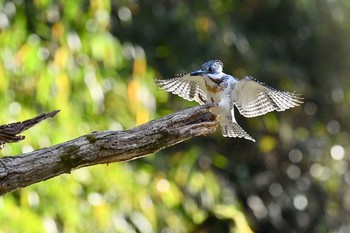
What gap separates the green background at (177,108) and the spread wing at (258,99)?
1637 millimetres

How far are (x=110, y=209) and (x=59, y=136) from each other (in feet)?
2.28

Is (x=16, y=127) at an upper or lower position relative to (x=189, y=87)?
lower

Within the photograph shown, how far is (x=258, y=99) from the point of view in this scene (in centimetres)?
432

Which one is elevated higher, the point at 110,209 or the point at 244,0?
the point at 244,0

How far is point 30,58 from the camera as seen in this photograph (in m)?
5.89

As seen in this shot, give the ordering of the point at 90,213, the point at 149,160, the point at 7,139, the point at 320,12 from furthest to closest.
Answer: the point at 320,12 < the point at 149,160 < the point at 90,213 < the point at 7,139

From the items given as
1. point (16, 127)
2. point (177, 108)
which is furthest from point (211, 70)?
point (177, 108)

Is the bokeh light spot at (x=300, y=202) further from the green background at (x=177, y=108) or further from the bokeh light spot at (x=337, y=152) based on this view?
the bokeh light spot at (x=337, y=152)

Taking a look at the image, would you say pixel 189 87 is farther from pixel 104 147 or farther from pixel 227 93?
pixel 104 147

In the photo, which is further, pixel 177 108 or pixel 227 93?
pixel 177 108

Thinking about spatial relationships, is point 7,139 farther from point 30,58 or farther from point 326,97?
point 326,97

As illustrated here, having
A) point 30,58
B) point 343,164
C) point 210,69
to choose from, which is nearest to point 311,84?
point 343,164

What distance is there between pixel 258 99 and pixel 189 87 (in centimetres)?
28

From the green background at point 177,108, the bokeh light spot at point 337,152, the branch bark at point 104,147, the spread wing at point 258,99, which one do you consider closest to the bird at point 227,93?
the spread wing at point 258,99
